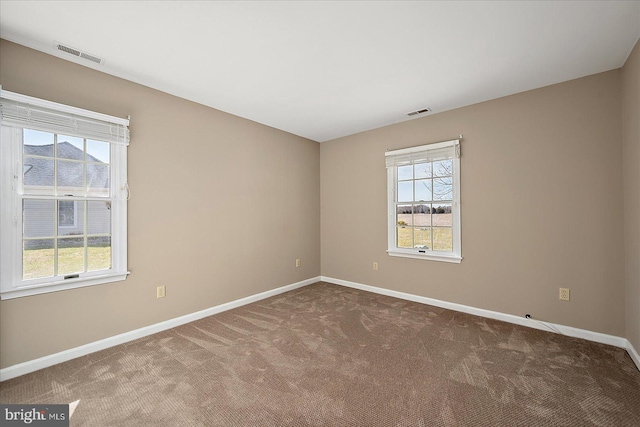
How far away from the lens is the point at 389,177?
413cm

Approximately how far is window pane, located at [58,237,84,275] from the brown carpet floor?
788 mm

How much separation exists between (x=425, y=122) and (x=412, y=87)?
96cm

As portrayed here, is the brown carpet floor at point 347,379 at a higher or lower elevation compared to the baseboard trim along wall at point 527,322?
lower

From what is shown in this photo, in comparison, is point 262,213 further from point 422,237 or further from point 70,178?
point 422,237

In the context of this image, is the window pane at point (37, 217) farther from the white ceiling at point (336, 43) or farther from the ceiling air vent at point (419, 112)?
the ceiling air vent at point (419, 112)

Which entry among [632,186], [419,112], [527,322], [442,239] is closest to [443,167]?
[419,112]

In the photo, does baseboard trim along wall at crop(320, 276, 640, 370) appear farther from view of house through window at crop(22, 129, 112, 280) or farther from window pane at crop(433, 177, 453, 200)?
view of house through window at crop(22, 129, 112, 280)

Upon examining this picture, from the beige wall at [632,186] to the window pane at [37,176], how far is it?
4.87 metres

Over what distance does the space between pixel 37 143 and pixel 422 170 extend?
4137 mm

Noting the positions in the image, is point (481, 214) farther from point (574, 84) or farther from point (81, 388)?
point (81, 388)

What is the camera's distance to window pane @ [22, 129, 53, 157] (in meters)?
2.20

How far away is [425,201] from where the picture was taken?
3.81 meters

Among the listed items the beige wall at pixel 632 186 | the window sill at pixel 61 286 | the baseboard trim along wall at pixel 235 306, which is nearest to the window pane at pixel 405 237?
the baseboard trim along wall at pixel 235 306

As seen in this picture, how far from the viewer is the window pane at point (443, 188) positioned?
358 cm
